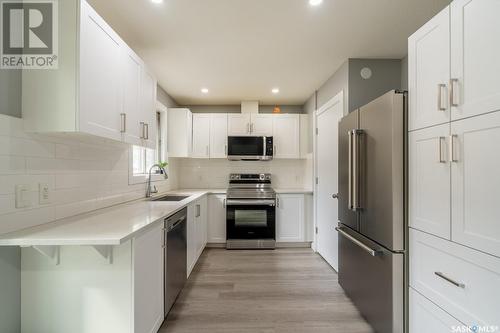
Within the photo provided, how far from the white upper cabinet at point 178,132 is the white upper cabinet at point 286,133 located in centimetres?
146

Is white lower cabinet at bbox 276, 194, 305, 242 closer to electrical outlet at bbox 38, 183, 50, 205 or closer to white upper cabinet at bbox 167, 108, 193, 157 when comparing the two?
white upper cabinet at bbox 167, 108, 193, 157

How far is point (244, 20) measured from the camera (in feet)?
6.54

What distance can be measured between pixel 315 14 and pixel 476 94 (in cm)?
128

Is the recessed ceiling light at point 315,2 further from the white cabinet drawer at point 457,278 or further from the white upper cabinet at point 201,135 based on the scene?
the white upper cabinet at point 201,135

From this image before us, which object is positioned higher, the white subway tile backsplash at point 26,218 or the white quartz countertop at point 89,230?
the white subway tile backsplash at point 26,218

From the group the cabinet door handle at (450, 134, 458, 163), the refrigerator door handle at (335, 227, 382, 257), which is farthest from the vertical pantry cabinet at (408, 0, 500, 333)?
the refrigerator door handle at (335, 227, 382, 257)

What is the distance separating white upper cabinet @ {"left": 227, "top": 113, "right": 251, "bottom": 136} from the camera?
4.23 meters

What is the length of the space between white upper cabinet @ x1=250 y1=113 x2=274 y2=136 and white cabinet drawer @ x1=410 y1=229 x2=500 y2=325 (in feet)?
9.73

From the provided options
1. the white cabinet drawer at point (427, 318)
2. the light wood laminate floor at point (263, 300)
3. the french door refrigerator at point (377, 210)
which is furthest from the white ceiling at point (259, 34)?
the light wood laminate floor at point (263, 300)

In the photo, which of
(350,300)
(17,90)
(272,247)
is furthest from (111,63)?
(272,247)

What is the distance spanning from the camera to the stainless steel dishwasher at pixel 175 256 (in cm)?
199

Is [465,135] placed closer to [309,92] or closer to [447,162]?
[447,162]

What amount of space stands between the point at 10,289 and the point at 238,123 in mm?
3415

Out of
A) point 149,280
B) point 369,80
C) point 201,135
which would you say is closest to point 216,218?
point 201,135
